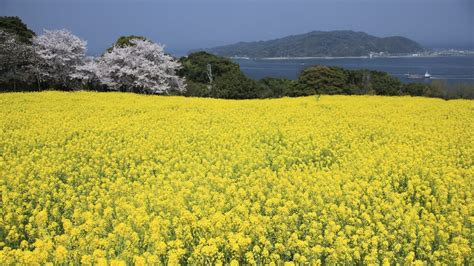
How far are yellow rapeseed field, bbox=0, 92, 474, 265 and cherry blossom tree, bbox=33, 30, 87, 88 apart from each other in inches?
838

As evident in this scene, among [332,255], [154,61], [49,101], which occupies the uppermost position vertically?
[154,61]

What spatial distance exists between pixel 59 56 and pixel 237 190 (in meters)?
31.9

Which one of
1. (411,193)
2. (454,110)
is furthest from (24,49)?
(411,193)

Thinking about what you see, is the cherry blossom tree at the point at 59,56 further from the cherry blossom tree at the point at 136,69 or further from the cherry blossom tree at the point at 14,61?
the cherry blossom tree at the point at 136,69

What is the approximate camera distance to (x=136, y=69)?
3544cm

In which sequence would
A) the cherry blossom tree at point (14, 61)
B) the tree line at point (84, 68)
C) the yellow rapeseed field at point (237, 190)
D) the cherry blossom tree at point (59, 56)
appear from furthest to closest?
the cherry blossom tree at point (59, 56) < the tree line at point (84, 68) < the cherry blossom tree at point (14, 61) < the yellow rapeseed field at point (237, 190)

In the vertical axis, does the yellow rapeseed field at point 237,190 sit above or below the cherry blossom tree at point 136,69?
below

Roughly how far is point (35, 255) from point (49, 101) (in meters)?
17.5

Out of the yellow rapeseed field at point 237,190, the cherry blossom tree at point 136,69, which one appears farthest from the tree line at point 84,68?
the yellow rapeseed field at point 237,190

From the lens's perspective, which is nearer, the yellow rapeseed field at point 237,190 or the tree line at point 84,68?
the yellow rapeseed field at point 237,190

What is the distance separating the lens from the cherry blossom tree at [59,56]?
114ft

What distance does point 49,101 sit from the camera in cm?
2062

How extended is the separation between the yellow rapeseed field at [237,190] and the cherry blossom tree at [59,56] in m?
21.3

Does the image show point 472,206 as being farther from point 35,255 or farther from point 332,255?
point 35,255
